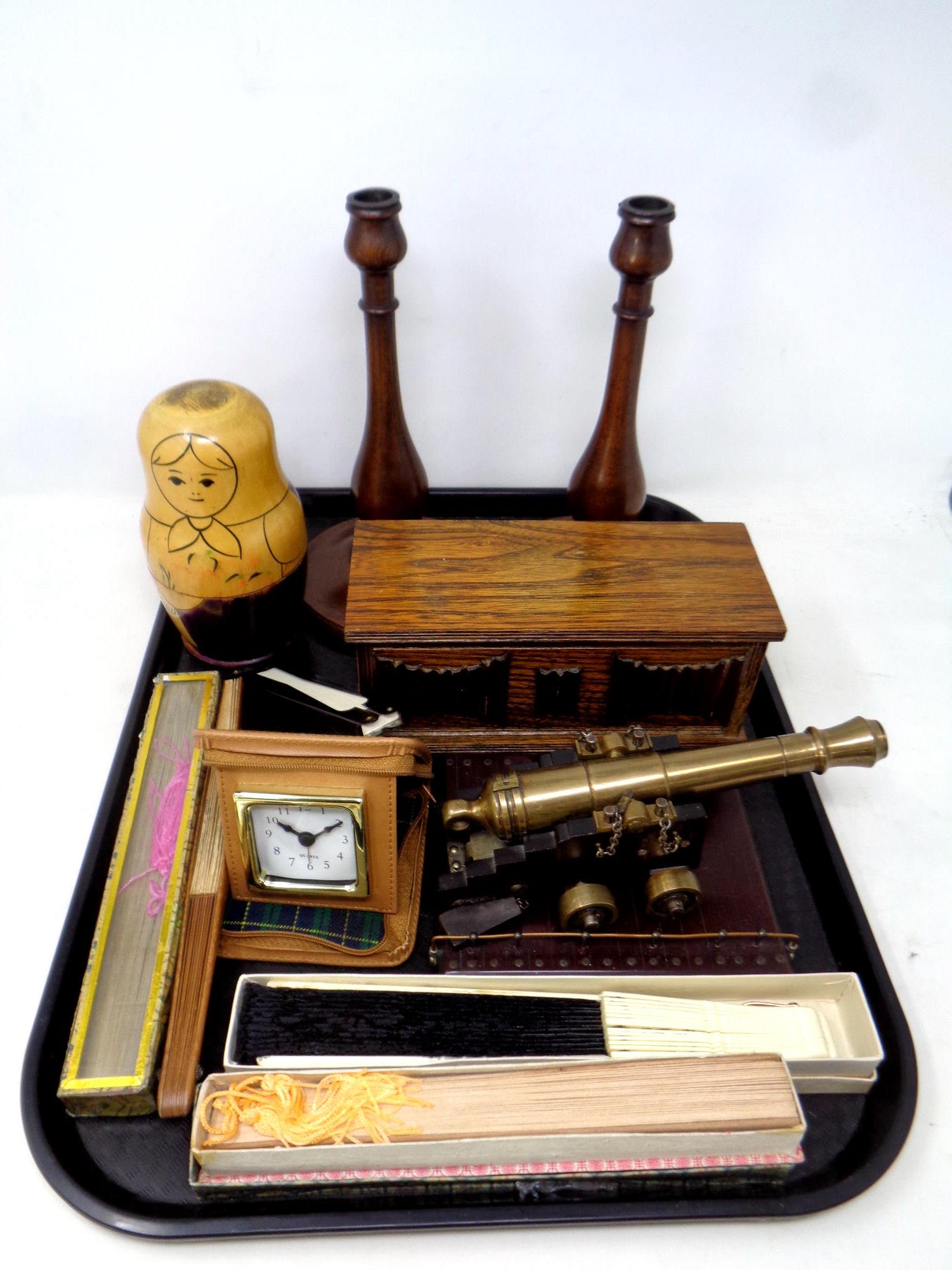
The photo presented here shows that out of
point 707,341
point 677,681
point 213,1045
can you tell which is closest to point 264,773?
point 213,1045

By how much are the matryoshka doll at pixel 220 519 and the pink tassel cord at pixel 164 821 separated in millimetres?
243

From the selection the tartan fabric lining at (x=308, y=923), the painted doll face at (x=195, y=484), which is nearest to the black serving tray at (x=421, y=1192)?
the tartan fabric lining at (x=308, y=923)

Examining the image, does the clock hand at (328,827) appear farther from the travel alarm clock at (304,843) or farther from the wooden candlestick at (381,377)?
the wooden candlestick at (381,377)

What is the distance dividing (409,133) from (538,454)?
0.75 metres

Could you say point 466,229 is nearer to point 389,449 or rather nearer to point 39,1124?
point 389,449

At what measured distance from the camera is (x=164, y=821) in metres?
1.61

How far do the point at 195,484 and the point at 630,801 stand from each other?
0.86 metres

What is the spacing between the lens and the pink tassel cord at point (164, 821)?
152 centimetres

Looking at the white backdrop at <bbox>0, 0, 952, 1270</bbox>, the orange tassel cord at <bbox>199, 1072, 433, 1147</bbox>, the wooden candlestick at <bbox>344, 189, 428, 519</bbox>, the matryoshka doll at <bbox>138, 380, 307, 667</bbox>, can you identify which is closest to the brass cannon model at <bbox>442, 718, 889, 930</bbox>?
the white backdrop at <bbox>0, 0, 952, 1270</bbox>

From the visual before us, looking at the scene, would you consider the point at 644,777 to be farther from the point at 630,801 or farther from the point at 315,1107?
the point at 315,1107

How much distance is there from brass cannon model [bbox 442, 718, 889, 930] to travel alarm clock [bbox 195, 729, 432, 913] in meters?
0.13

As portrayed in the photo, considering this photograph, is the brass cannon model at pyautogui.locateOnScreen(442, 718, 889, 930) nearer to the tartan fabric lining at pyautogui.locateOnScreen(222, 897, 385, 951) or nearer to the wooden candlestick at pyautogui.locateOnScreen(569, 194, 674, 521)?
the tartan fabric lining at pyautogui.locateOnScreen(222, 897, 385, 951)

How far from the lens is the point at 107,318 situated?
6.89 feet

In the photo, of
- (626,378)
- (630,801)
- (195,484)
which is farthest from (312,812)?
(626,378)
